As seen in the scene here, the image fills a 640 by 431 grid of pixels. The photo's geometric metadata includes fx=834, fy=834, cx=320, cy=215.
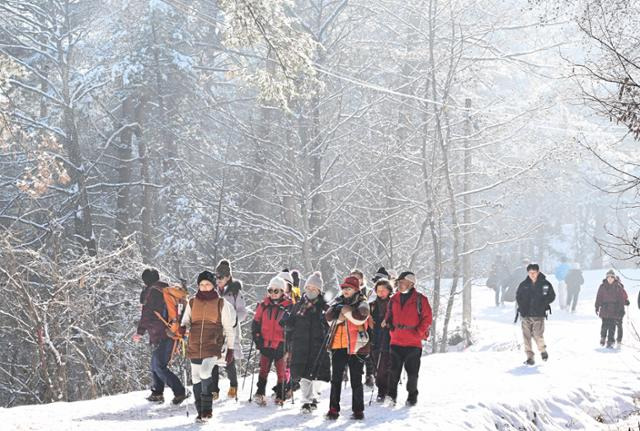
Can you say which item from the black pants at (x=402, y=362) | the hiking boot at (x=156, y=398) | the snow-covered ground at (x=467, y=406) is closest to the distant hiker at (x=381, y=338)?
the black pants at (x=402, y=362)

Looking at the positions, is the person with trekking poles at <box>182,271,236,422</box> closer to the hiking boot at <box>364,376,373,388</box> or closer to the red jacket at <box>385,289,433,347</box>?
the red jacket at <box>385,289,433,347</box>

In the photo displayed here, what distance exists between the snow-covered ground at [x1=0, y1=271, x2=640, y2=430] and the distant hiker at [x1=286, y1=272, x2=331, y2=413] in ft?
1.39

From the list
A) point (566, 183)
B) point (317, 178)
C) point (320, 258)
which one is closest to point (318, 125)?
point (317, 178)

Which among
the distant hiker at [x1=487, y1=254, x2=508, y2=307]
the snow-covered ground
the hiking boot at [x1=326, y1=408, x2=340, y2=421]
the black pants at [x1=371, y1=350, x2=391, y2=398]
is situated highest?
the distant hiker at [x1=487, y1=254, x2=508, y2=307]

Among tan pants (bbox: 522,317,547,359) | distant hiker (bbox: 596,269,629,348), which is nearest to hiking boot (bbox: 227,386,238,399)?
tan pants (bbox: 522,317,547,359)

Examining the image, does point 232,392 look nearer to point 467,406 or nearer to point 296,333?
point 296,333

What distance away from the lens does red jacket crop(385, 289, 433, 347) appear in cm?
1080

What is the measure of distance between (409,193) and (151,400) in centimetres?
2036

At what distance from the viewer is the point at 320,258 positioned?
24.5 metres

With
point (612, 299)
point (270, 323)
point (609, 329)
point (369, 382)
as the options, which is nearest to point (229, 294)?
point (270, 323)

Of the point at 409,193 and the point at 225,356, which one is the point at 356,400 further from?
the point at 409,193

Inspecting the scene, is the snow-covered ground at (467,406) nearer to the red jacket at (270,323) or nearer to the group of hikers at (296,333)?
the group of hikers at (296,333)

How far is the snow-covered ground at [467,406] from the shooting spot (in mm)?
9898

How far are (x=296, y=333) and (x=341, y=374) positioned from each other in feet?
2.96
